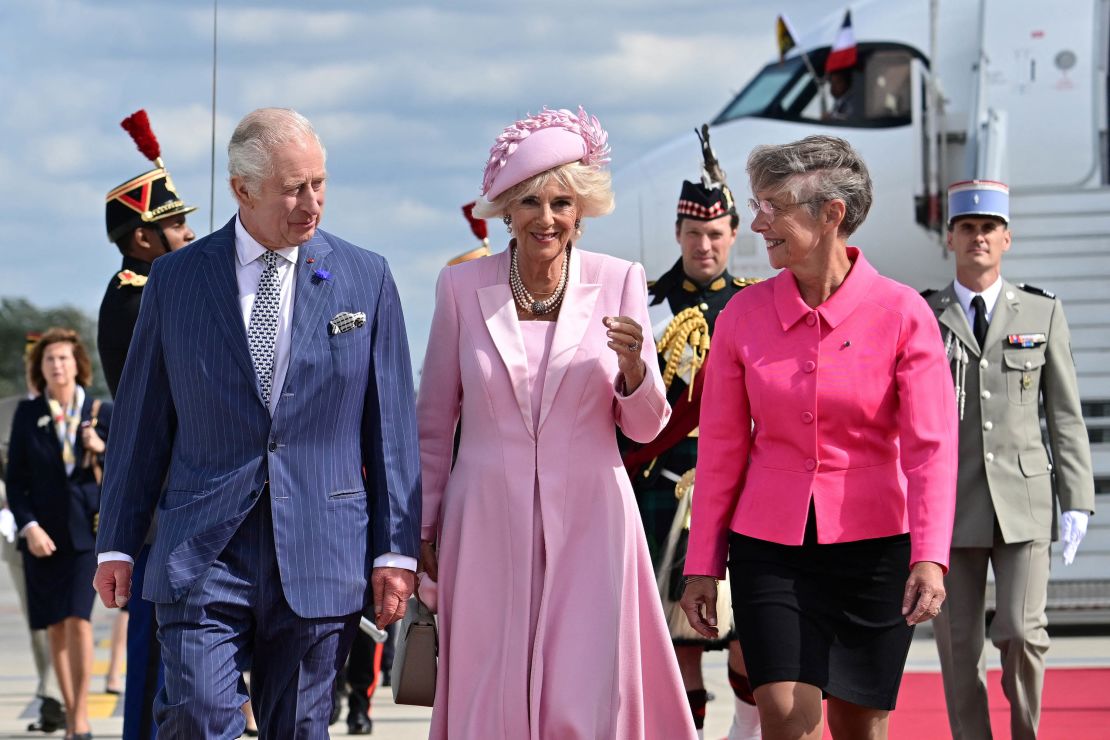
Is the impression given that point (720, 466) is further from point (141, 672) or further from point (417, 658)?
point (141, 672)

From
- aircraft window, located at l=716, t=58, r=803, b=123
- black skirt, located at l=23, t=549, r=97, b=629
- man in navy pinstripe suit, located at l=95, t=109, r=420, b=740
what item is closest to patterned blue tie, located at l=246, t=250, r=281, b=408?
man in navy pinstripe suit, located at l=95, t=109, r=420, b=740

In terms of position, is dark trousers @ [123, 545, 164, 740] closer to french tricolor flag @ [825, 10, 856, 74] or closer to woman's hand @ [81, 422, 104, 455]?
woman's hand @ [81, 422, 104, 455]

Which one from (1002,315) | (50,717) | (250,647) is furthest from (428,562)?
(50,717)

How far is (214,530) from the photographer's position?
14.0 feet

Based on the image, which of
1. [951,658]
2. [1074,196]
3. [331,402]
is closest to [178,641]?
[331,402]

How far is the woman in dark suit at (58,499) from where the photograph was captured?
8.55 metres

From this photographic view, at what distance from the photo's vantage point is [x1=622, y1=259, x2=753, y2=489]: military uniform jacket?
6137mm

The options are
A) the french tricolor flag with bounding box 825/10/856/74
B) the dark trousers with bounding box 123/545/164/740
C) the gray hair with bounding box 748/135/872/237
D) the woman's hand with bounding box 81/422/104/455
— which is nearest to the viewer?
the gray hair with bounding box 748/135/872/237

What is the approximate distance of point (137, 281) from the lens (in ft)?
19.7

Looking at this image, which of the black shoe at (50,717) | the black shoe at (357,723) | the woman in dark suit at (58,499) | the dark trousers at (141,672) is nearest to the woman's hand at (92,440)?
the woman in dark suit at (58,499)

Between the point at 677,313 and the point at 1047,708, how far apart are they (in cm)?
328

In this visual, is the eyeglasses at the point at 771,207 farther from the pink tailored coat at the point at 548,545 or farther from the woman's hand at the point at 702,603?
the woman's hand at the point at 702,603

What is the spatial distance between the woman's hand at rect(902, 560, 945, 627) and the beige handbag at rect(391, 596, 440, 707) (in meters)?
1.16

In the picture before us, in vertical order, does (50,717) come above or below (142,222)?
below
